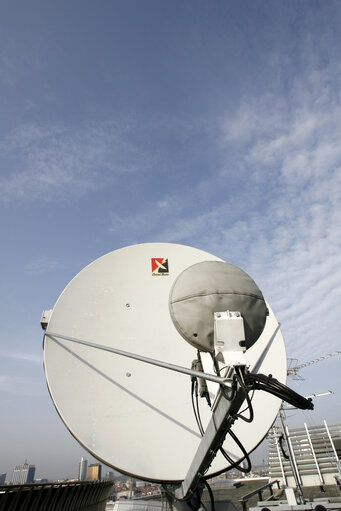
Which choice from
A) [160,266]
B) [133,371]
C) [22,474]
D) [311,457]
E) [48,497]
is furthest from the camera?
[22,474]

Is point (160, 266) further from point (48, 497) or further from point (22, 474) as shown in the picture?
point (22, 474)

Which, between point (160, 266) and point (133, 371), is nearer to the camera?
point (133, 371)

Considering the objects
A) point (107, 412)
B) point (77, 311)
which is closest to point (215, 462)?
point (107, 412)

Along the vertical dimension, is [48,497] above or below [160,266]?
below

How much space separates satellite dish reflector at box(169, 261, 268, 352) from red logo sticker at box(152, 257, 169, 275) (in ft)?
12.1

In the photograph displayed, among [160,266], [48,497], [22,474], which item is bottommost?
[48,497]

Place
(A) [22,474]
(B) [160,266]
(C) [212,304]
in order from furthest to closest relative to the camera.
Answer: (A) [22,474], (B) [160,266], (C) [212,304]

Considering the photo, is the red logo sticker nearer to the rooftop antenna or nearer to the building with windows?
the rooftop antenna

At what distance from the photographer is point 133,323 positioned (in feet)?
21.6

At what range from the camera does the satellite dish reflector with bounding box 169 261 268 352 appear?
3.12 meters

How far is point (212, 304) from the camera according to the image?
314 centimetres

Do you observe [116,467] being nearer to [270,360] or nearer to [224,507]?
[224,507]

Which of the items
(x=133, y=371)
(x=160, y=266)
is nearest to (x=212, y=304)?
(x=133, y=371)

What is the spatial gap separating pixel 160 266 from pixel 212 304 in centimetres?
410
